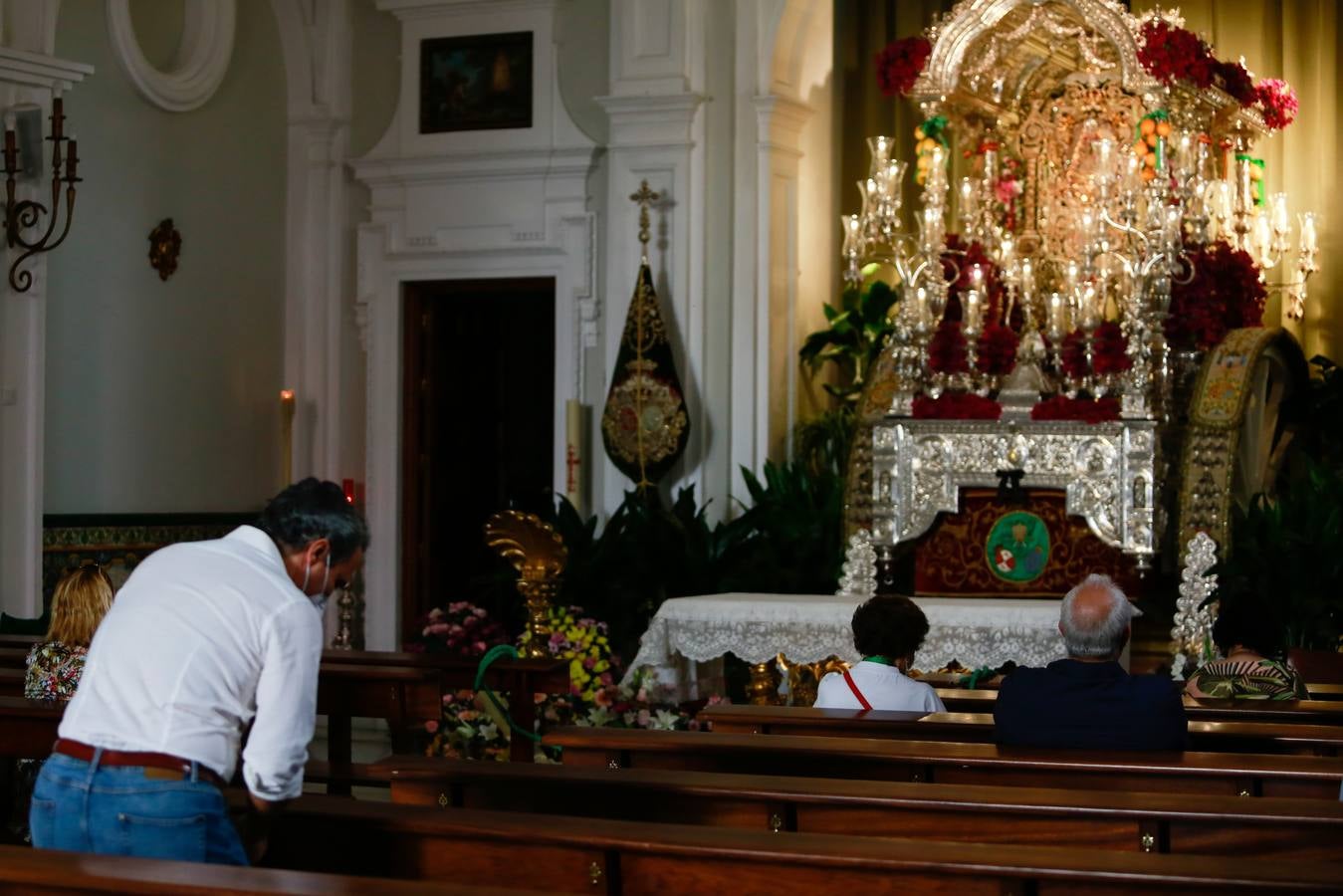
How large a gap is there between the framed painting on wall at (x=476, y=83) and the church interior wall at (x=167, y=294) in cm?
96

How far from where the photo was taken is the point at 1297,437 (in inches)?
400

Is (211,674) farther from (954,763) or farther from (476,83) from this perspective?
(476,83)

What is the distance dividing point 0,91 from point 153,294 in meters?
1.81

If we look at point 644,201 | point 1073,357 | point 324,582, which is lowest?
point 324,582

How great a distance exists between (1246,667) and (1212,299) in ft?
13.8

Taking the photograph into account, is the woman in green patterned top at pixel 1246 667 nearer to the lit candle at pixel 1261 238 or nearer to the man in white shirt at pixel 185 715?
the man in white shirt at pixel 185 715

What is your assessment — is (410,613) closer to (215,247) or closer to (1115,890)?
(215,247)

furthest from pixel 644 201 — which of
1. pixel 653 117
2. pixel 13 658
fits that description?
pixel 13 658

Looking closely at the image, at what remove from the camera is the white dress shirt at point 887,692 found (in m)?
5.40

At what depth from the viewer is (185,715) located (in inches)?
127

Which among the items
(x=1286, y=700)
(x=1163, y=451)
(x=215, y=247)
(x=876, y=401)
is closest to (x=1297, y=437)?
(x=1163, y=451)

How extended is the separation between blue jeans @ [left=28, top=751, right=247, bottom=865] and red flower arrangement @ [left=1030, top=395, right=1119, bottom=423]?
647 centimetres

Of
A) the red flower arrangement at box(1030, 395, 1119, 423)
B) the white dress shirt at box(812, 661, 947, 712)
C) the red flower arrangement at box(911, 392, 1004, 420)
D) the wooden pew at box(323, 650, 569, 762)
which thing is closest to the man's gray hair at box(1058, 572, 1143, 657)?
the white dress shirt at box(812, 661, 947, 712)

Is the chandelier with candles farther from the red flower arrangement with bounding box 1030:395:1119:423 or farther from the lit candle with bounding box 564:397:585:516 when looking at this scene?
the lit candle with bounding box 564:397:585:516
